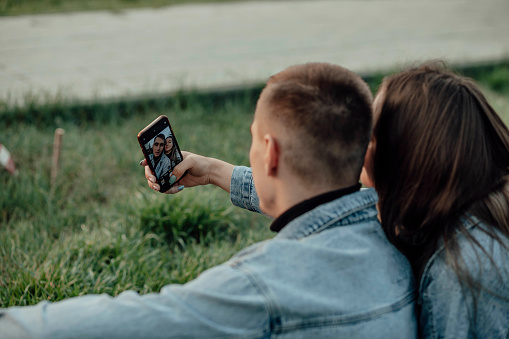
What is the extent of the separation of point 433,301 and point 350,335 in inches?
11.9

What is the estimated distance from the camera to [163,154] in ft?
6.64

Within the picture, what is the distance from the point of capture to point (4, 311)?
3.92 ft

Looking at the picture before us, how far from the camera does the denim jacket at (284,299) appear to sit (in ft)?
3.80

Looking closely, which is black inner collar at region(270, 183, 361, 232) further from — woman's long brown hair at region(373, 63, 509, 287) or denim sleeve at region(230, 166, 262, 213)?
denim sleeve at region(230, 166, 262, 213)

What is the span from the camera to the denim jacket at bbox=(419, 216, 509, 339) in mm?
1440

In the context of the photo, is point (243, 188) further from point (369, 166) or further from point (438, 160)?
point (438, 160)

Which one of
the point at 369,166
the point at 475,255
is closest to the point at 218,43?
the point at 369,166

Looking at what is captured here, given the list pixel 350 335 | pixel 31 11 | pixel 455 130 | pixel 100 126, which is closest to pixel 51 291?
pixel 350 335

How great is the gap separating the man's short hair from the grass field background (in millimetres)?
1260

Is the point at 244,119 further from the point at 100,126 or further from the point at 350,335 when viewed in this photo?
the point at 350,335

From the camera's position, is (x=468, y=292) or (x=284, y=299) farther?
(x=468, y=292)

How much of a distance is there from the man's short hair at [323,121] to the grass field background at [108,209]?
126 cm

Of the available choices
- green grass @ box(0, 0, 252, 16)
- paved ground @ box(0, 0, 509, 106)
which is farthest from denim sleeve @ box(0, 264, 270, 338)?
green grass @ box(0, 0, 252, 16)

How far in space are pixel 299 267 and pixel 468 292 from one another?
48 cm
